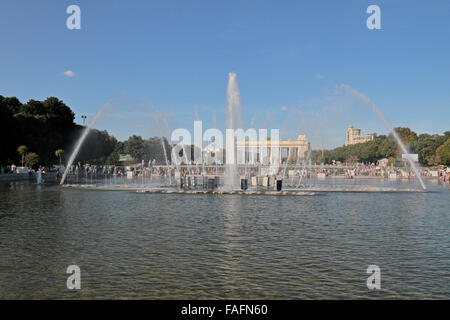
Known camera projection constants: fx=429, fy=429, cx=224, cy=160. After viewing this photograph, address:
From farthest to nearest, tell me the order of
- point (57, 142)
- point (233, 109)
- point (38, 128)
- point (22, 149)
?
point (57, 142), point (38, 128), point (22, 149), point (233, 109)

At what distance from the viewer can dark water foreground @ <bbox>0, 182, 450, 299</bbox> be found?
1016cm

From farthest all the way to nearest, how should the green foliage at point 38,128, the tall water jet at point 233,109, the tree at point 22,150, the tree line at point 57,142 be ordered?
the tree line at point 57,142 → the green foliage at point 38,128 → the tree at point 22,150 → the tall water jet at point 233,109

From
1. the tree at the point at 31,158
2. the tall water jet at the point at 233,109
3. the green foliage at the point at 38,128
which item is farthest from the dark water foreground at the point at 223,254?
the tree at the point at 31,158

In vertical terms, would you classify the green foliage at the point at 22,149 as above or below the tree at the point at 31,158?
above

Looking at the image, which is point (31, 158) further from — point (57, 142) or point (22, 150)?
point (57, 142)

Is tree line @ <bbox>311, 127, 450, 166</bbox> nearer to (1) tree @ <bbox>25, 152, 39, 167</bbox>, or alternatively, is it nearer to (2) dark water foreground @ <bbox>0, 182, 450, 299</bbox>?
(1) tree @ <bbox>25, 152, 39, 167</bbox>

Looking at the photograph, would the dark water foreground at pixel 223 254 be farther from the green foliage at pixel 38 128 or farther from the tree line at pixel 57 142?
the green foliage at pixel 38 128

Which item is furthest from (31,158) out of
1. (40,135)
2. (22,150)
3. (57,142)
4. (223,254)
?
(223,254)

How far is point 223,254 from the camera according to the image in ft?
44.4

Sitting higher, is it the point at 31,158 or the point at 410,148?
the point at 410,148

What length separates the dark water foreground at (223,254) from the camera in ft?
33.3

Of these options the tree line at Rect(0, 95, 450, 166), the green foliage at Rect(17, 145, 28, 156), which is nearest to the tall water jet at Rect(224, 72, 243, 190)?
the tree line at Rect(0, 95, 450, 166)

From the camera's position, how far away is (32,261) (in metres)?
12.6

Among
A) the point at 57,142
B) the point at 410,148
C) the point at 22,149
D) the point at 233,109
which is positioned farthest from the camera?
the point at 410,148
